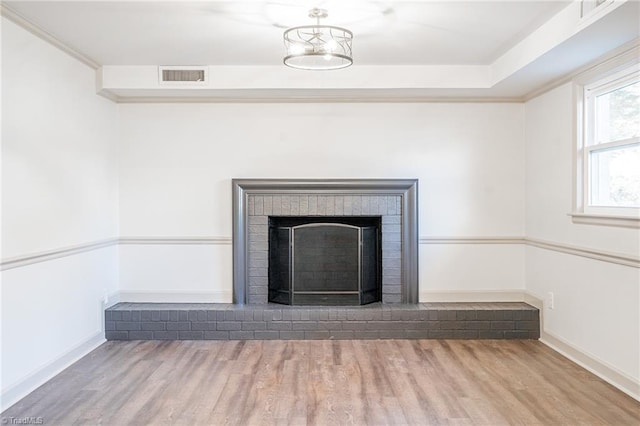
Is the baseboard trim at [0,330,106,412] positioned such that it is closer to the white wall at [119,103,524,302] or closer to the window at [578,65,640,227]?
the white wall at [119,103,524,302]

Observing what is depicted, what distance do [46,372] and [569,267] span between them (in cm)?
395

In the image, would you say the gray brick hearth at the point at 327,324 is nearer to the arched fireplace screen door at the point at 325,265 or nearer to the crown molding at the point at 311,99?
the arched fireplace screen door at the point at 325,265

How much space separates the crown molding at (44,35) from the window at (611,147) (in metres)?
3.90

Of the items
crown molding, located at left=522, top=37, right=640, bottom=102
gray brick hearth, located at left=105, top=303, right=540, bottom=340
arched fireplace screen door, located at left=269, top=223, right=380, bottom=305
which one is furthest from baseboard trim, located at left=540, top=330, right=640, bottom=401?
crown molding, located at left=522, top=37, right=640, bottom=102

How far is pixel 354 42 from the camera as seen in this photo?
11.6 ft

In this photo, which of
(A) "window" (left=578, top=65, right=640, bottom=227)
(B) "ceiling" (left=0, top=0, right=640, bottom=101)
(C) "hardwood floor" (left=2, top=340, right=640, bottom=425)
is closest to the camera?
(C) "hardwood floor" (left=2, top=340, right=640, bottom=425)

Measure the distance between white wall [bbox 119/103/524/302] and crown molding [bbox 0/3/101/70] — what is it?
711 millimetres

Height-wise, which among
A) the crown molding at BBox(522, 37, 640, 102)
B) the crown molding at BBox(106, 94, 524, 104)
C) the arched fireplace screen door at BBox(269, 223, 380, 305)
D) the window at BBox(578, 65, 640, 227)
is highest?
the crown molding at BBox(106, 94, 524, 104)

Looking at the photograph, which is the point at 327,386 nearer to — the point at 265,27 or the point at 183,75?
the point at 265,27

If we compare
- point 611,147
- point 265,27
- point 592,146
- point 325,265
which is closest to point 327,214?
point 325,265

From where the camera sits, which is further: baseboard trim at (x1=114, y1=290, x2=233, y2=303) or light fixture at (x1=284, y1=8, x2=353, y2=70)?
baseboard trim at (x1=114, y1=290, x2=233, y2=303)

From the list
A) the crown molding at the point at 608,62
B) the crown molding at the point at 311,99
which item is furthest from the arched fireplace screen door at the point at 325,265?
the crown molding at the point at 608,62

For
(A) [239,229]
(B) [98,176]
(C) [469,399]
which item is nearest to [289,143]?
(A) [239,229]

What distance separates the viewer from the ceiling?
287 centimetres
